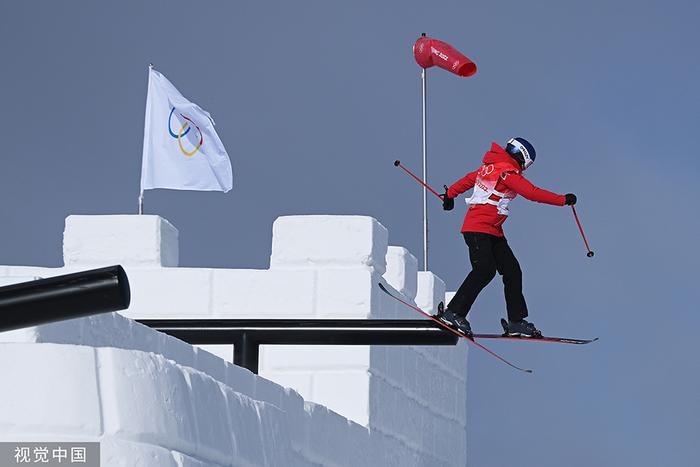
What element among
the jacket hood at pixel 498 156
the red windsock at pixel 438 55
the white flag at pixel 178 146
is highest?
the red windsock at pixel 438 55

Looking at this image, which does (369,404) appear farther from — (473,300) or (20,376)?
(20,376)

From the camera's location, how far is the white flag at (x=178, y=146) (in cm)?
1422

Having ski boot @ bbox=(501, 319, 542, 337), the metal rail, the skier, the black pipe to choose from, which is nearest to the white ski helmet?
the skier

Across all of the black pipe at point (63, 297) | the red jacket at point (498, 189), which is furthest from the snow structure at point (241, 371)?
the black pipe at point (63, 297)

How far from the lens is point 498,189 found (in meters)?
9.54

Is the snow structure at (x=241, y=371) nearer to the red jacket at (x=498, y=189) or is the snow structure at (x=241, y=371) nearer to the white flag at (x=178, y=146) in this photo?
the red jacket at (x=498, y=189)

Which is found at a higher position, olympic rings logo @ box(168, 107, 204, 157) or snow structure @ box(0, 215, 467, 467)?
olympic rings logo @ box(168, 107, 204, 157)

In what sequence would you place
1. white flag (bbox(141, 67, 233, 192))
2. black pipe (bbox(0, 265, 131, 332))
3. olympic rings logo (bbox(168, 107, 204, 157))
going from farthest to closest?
olympic rings logo (bbox(168, 107, 204, 157))
white flag (bbox(141, 67, 233, 192))
black pipe (bbox(0, 265, 131, 332))

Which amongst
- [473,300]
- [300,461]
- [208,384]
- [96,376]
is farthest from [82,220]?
[96,376]

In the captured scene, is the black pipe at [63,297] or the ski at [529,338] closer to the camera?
the black pipe at [63,297]

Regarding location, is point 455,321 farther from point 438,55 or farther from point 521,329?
point 438,55

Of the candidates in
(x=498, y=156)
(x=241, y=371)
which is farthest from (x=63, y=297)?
(x=498, y=156)

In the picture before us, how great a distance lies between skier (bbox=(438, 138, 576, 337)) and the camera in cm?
955

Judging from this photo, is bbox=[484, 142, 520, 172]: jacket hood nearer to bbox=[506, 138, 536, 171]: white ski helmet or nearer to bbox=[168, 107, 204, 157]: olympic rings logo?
bbox=[506, 138, 536, 171]: white ski helmet
